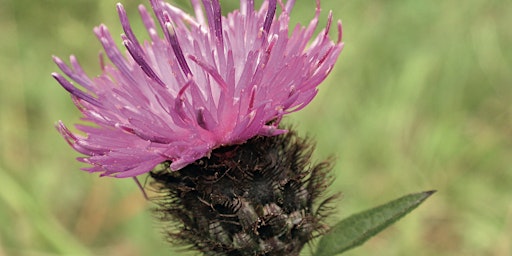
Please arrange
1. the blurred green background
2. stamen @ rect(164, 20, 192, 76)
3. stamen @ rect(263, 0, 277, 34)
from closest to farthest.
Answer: stamen @ rect(164, 20, 192, 76) → stamen @ rect(263, 0, 277, 34) → the blurred green background

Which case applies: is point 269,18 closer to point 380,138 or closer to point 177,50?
point 177,50

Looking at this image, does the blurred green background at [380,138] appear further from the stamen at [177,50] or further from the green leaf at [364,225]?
the stamen at [177,50]

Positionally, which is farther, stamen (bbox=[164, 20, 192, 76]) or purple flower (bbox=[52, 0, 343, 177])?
stamen (bbox=[164, 20, 192, 76])

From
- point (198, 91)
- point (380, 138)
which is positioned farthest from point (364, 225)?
point (380, 138)

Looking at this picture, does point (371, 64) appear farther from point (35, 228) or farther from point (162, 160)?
point (162, 160)

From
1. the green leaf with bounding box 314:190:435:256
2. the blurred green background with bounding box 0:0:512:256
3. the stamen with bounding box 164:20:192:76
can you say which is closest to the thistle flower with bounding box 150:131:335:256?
the green leaf with bounding box 314:190:435:256

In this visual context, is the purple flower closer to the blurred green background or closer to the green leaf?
the green leaf
